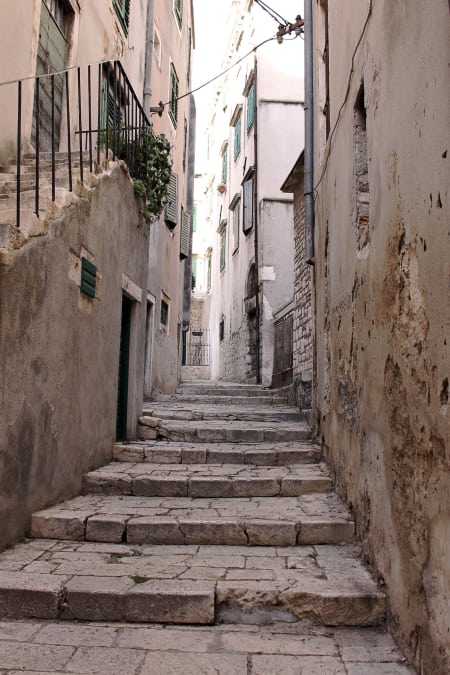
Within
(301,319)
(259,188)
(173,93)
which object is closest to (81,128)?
(301,319)

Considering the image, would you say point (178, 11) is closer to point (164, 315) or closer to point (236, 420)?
point (164, 315)

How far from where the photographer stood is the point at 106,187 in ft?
18.8

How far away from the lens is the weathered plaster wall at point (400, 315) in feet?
8.45

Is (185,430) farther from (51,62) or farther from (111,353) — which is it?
(51,62)

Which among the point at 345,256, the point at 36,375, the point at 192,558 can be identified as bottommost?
the point at 192,558

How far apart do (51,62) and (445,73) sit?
6.54 metres

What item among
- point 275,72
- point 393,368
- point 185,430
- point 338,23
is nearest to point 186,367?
point 275,72

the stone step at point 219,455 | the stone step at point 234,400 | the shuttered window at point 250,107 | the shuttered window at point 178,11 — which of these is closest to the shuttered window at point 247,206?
the shuttered window at point 250,107

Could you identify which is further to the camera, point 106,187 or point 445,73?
point 106,187

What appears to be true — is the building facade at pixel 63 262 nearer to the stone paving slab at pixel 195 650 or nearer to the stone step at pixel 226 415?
the stone step at pixel 226 415

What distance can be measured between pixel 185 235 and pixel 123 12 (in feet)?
20.8

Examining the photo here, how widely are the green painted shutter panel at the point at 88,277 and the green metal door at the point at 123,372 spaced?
4.97 feet

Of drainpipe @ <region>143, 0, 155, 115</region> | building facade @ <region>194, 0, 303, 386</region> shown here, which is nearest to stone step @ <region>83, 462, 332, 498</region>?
building facade @ <region>194, 0, 303, 386</region>

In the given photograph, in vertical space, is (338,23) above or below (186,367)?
above
